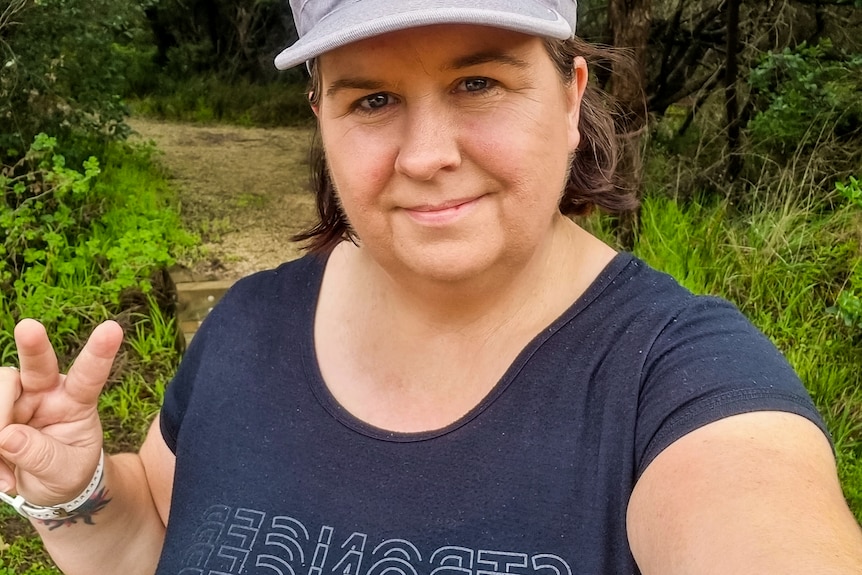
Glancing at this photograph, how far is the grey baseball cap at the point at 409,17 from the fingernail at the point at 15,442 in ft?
2.23

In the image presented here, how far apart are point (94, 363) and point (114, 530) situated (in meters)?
0.39

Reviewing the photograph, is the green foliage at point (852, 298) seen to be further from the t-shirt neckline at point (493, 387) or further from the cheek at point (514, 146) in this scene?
the cheek at point (514, 146)

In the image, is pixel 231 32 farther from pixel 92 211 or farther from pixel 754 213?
pixel 754 213

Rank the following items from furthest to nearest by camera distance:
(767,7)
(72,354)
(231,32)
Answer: (231,32) < (767,7) < (72,354)

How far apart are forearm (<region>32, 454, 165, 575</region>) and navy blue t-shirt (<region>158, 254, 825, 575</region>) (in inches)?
5.9

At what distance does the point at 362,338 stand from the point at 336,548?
0.36 m

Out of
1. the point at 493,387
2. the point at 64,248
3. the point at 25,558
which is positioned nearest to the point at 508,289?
the point at 493,387

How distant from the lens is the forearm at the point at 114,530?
1.30 m

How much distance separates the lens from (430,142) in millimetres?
976

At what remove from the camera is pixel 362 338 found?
1.26 metres

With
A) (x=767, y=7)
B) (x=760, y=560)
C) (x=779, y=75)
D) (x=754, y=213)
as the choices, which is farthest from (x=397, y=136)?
(x=767, y=7)

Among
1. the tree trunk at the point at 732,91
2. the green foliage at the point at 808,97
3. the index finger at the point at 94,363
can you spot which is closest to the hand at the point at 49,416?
the index finger at the point at 94,363

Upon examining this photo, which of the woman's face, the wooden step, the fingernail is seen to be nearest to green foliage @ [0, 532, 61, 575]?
the wooden step

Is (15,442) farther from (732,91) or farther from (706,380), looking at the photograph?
(732,91)
